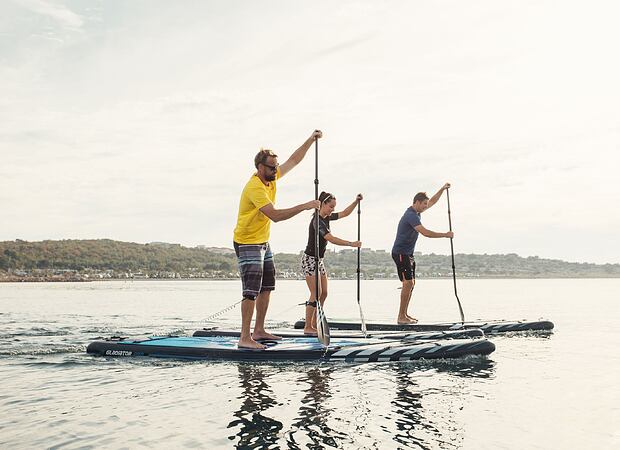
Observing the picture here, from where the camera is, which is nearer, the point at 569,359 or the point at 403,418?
the point at 403,418

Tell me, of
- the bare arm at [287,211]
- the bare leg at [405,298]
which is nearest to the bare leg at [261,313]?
the bare arm at [287,211]

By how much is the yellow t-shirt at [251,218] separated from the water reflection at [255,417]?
223 cm

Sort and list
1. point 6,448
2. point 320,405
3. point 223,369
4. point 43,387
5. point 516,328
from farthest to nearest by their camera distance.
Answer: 1. point 516,328
2. point 223,369
3. point 43,387
4. point 320,405
5. point 6,448

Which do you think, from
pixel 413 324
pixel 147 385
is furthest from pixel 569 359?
pixel 147 385

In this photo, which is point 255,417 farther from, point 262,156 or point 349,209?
point 349,209

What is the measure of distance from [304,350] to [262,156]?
11.1 ft

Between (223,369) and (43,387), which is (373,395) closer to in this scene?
(223,369)

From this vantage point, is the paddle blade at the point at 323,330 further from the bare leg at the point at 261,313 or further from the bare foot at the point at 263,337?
the bare foot at the point at 263,337

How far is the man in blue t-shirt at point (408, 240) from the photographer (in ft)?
49.4

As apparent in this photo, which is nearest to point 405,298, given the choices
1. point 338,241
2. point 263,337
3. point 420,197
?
point 420,197

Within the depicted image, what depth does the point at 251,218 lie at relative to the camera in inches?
407

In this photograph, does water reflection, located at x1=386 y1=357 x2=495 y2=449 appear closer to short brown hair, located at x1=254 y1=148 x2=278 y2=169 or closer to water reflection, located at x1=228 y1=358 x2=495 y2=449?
water reflection, located at x1=228 y1=358 x2=495 y2=449

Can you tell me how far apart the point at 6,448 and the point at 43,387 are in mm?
3138

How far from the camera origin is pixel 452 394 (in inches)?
331
